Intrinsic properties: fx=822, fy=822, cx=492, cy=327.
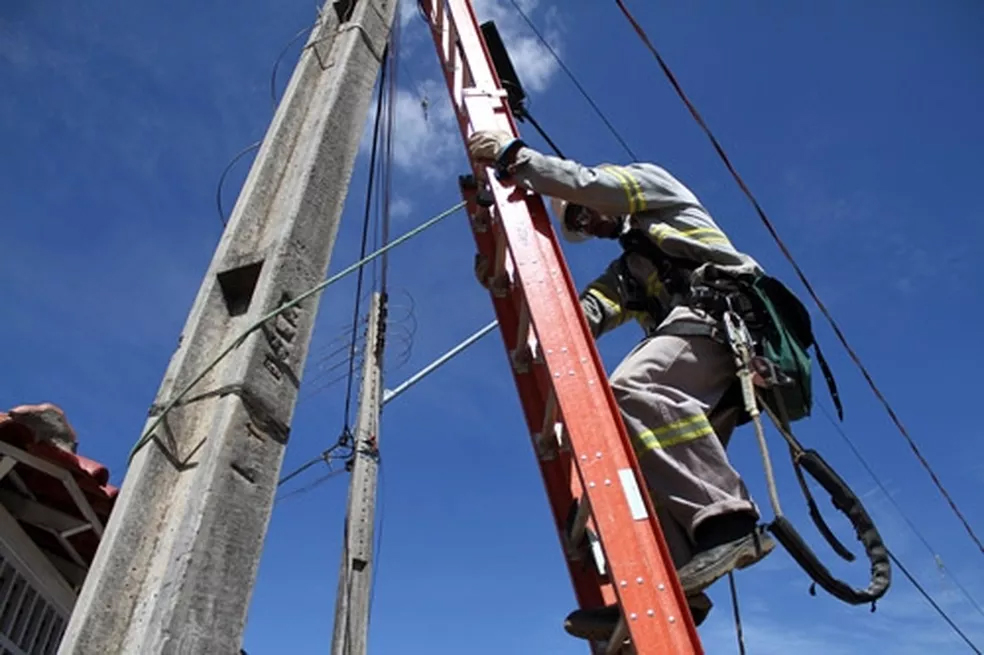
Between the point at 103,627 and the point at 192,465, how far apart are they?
15.6 inches

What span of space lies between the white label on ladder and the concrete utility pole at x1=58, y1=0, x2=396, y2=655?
83 cm

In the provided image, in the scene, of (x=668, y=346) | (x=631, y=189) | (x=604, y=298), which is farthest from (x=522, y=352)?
(x=631, y=189)

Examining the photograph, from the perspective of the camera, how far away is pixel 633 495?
1958mm

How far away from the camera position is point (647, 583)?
1820 mm

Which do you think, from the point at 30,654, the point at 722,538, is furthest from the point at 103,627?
the point at 30,654

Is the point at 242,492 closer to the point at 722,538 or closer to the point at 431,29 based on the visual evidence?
the point at 722,538

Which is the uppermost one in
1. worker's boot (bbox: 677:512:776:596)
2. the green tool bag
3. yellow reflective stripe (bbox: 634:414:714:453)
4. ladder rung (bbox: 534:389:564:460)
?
the green tool bag

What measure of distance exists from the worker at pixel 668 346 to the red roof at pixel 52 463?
227 cm

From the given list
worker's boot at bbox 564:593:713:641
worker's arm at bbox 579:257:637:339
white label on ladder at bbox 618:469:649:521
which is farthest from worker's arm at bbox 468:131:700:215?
worker's boot at bbox 564:593:713:641

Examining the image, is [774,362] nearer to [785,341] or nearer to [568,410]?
[785,341]

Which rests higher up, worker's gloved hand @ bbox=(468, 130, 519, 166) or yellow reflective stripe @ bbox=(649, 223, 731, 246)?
worker's gloved hand @ bbox=(468, 130, 519, 166)

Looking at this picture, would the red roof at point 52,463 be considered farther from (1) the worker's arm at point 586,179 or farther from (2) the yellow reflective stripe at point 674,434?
(2) the yellow reflective stripe at point 674,434

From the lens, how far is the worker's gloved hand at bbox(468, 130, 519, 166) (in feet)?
9.56

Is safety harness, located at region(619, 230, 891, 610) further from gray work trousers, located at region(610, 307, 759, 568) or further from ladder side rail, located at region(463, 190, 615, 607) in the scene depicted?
ladder side rail, located at region(463, 190, 615, 607)
